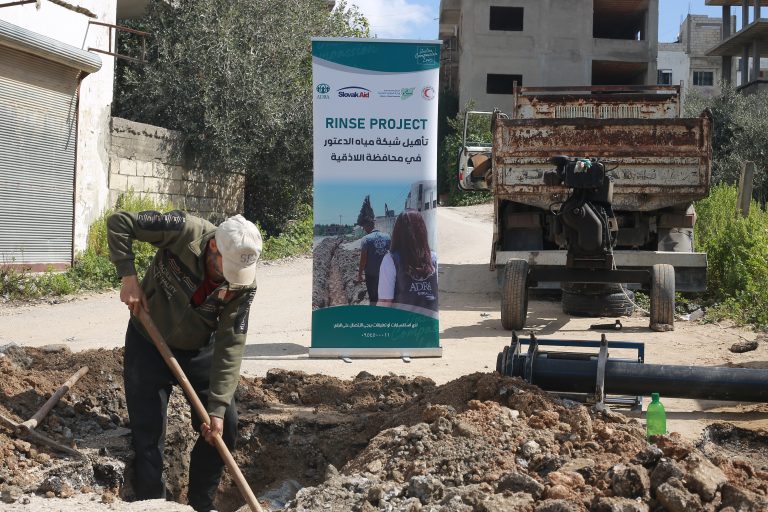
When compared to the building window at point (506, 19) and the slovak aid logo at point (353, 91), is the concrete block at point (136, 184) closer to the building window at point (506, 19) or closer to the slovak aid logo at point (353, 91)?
the slovak aid logo at point (353, 91)

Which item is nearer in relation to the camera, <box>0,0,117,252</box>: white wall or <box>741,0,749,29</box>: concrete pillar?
<box>0,0,117,252</box>: white wall

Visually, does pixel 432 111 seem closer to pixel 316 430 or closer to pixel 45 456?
pixel 316 430

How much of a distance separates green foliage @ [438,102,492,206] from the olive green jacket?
89.2ft

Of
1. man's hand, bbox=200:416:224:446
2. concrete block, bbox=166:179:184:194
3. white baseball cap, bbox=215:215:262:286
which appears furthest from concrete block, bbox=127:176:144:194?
white baseball cap, bbox=215:215:262:286

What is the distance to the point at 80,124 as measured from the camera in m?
13.6

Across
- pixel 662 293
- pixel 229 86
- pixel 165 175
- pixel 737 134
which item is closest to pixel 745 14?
pixel 737 134

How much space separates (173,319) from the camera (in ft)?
14.9

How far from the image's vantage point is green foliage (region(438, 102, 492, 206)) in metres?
32.4

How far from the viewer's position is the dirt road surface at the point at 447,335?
302 inches

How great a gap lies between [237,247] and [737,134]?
2803 cm

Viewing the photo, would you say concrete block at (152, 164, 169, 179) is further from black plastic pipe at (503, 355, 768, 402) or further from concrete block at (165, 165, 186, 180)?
black plastic pipe at (503, 355, 768, 402)

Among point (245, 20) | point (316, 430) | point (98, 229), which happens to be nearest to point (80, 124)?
point (98, 229)

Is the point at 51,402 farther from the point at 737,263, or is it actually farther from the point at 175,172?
A: the point at 175,172

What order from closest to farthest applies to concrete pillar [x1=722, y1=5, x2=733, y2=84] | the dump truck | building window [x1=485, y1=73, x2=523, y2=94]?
the dump truck
building window [x1=485, y1=73, x2=523, y2=94]
concrete pillar [x1=722, y1=5, x2=733, y2=84]
